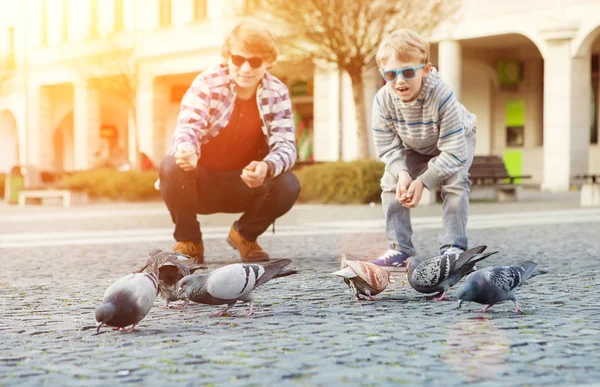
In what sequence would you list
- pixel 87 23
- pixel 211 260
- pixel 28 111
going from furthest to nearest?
pixel 28 111 → pixel 87 23 → pixel 211 260

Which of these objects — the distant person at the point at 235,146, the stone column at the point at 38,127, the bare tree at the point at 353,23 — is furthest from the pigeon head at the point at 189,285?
the stone column at the point at 38,127

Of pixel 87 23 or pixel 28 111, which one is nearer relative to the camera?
pixel 87 23

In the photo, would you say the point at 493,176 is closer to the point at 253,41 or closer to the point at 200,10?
the point at 253,41

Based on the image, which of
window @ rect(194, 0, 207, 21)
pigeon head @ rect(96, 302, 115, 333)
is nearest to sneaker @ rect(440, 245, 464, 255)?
pigeon head @ rect(96, 302, 115, 333)

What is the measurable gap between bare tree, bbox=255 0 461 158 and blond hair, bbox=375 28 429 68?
499 inches

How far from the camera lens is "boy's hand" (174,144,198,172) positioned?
6020 millimetres

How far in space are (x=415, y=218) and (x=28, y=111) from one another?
29.9 metres

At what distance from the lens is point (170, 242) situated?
9.05 metres

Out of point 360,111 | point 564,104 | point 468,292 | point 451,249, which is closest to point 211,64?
point 564,104

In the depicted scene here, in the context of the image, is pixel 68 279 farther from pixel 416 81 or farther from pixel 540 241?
pixel 540 241

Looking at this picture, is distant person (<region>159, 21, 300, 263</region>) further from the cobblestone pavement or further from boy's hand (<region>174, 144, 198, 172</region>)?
the cobblestone pavement

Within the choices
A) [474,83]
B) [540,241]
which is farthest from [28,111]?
[540,241]

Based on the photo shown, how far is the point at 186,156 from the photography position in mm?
6023

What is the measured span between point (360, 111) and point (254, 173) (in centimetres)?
1357
